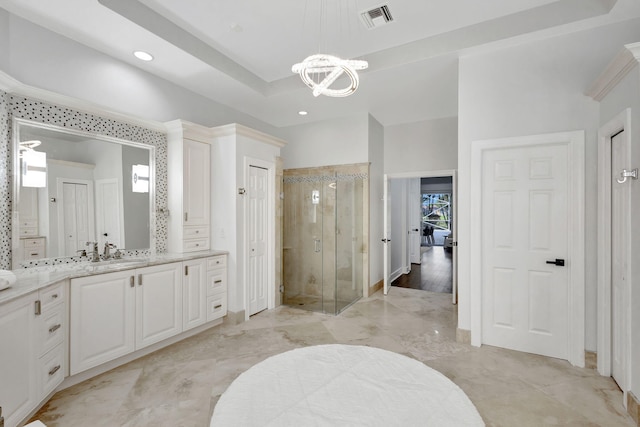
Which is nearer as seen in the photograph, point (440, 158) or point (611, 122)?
point (611, 122)

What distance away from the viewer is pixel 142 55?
3.08 m

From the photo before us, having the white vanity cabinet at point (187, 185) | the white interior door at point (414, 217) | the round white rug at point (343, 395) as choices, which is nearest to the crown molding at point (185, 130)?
the white vanity cabinet at point (187, 185)

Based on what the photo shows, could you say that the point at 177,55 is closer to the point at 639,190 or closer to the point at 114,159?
the point at 114,159

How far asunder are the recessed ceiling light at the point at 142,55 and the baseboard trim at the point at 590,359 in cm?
496

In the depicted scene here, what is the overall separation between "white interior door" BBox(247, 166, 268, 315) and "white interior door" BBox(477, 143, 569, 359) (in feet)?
8.80

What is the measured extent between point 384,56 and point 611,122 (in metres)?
2.10

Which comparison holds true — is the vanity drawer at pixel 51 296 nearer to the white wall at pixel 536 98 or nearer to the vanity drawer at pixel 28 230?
the vanity drawer at pixel 28 230

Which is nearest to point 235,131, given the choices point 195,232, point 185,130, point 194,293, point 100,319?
point 185,130

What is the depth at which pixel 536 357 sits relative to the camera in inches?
111

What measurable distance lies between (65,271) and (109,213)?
783 mm

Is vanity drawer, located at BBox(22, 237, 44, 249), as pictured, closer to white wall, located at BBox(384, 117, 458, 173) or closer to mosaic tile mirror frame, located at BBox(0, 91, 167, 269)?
mosaic tile mirror frame, located at BBox(0, 91, 167, 269)

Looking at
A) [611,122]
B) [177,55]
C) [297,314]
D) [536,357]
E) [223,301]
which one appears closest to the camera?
[611,122]

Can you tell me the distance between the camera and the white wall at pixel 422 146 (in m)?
Answer: 4.94

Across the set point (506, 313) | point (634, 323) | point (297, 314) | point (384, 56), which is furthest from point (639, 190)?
point (297, 314)
